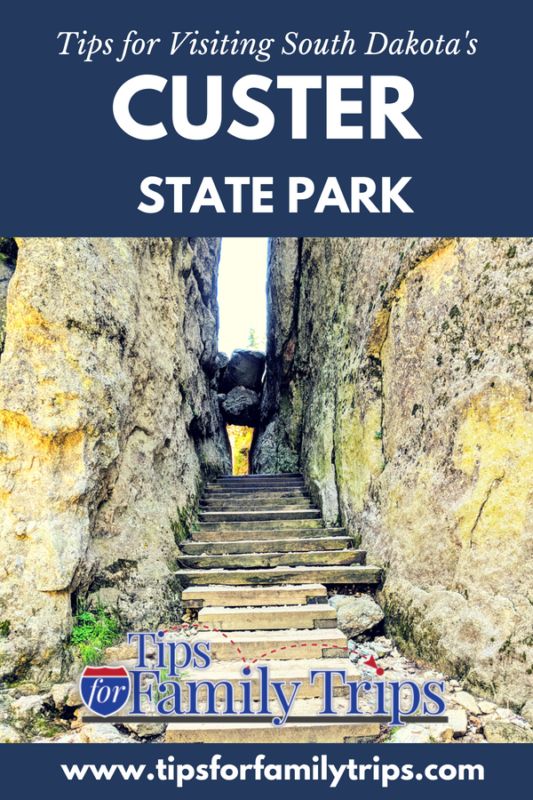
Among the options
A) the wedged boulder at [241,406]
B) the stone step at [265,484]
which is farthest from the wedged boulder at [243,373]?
the stone step at [265,484]

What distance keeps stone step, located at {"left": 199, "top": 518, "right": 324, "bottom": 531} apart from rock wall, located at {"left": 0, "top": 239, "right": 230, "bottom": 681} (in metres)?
0.84

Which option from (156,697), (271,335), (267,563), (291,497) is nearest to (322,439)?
(291,497)

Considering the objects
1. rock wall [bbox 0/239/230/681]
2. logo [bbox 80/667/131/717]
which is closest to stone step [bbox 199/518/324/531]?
rock wall [bbox 0/239/230/681]

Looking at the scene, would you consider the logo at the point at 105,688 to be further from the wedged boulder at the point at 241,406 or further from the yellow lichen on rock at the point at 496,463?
the wedged boulder at the point at 241,406

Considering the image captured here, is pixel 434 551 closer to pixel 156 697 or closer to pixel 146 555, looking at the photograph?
pixel 156 697

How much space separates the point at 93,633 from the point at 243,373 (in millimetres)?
14124

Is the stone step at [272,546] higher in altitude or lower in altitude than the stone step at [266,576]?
higher

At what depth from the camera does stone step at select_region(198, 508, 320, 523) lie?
634 centimetres

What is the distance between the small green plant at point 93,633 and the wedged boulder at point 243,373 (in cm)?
1375

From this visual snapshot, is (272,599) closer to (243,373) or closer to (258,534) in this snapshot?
(258,534)

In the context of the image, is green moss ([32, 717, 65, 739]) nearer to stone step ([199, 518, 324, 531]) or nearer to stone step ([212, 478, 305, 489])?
stone step ([199, 518, 324, 531])

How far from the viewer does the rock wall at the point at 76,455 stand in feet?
11.0

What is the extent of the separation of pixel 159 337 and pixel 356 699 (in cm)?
429

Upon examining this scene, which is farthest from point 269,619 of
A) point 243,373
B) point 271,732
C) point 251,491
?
point 243,373
